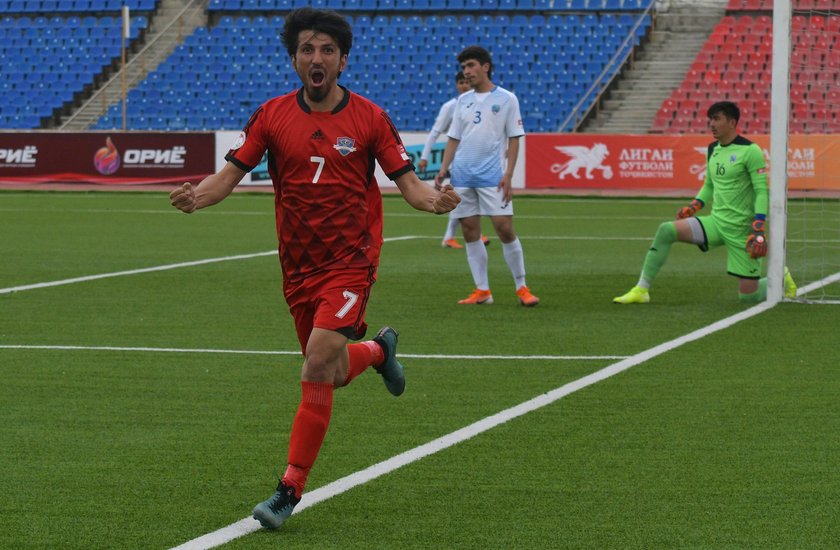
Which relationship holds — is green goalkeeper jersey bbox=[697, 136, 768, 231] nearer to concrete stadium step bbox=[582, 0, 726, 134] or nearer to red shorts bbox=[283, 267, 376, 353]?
red shorts bbox=[283, 267, 376, 353]

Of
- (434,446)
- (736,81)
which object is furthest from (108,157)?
(434,446)

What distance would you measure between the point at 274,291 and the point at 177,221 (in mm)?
9810

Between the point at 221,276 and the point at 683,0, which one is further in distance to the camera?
the point at 683,0

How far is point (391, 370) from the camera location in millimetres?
6773

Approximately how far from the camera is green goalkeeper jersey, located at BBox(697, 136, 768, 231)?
1237cm

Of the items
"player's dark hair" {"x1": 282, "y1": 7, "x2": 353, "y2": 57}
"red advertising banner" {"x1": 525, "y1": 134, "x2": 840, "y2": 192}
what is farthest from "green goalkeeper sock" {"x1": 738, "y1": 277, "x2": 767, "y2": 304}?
"red advertising banner" {"x1": 525, "y1": 134, "x2": 840, "y2": 192}

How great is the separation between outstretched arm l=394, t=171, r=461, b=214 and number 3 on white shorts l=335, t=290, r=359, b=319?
16.7 inches

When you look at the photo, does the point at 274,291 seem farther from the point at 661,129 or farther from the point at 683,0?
the point at 683,0

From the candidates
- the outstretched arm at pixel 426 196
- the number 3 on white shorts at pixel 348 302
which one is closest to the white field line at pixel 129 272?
the outstretched arm at pixel 426 196

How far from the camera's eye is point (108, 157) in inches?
1275

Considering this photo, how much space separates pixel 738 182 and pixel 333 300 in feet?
25.2

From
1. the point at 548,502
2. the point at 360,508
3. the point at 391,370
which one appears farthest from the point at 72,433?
the point at 548,502

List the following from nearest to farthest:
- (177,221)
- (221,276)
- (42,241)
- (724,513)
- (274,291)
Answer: (724,513) < (274,291) < (221,276) < (42,241) < (177,221)

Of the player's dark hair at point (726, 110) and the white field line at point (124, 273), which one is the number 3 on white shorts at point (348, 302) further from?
the white field line at point (124, 273)
